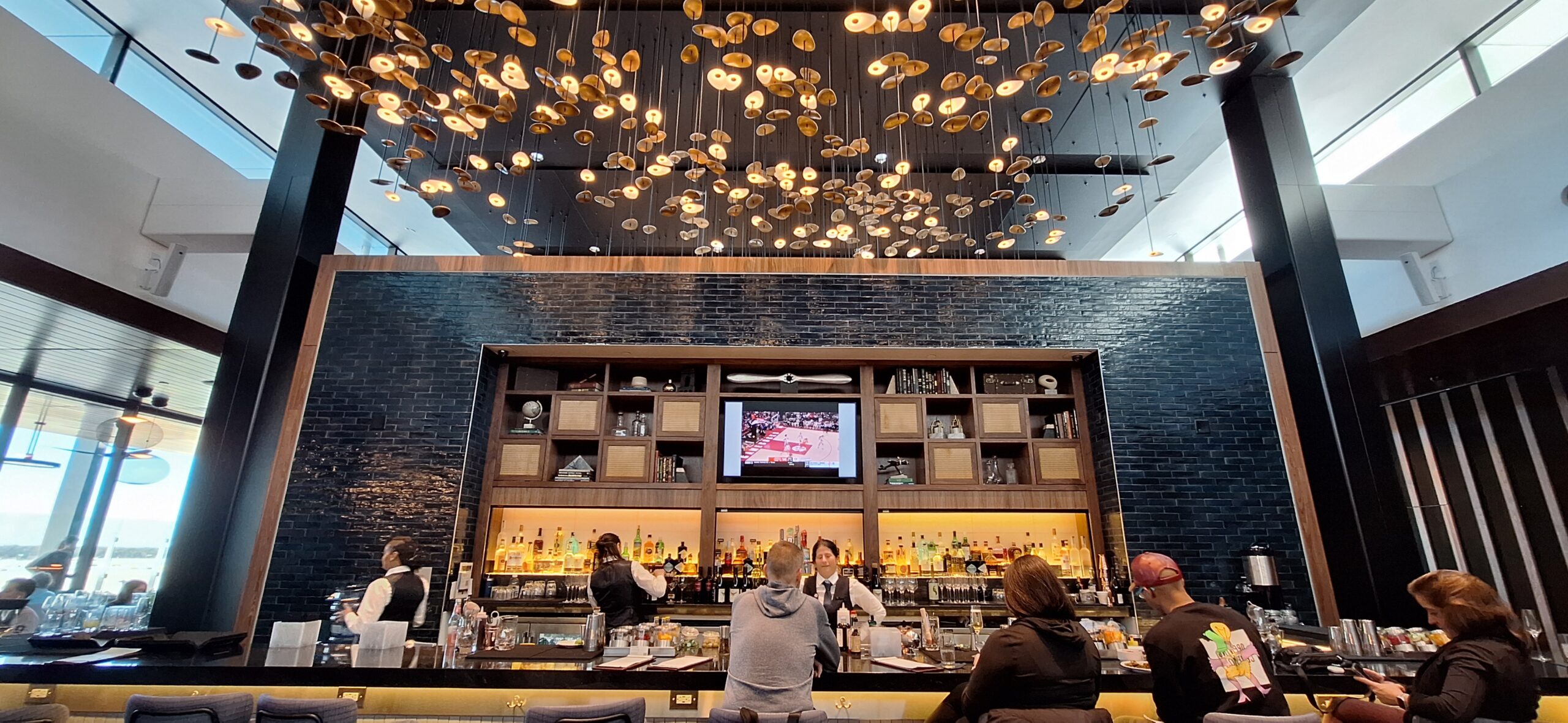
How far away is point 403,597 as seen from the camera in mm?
4254

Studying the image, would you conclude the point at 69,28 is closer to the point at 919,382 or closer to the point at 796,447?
the point at 796,447

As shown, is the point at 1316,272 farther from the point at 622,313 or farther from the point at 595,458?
the point at 595,458

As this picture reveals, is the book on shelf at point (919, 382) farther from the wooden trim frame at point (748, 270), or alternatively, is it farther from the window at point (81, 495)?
the window at point (81, 495)

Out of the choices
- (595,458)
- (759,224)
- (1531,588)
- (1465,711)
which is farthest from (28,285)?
(1531,588)

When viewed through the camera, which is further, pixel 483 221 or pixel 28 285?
pixel 483 221

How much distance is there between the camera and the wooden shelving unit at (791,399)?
20.0 feet

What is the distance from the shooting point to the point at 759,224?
20.0 feet

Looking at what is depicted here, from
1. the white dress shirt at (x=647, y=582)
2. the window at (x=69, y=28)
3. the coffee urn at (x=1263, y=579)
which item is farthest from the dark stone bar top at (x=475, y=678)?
the window at (x=69, y=28)

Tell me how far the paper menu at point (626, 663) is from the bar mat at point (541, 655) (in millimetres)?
145

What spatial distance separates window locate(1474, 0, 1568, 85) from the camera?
212 inches

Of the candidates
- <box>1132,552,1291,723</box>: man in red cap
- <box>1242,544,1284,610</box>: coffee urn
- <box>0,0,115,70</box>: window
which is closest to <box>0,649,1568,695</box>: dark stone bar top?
<box>1132,552,1291,723</box>: man in red cap

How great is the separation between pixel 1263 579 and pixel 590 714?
5297 mm

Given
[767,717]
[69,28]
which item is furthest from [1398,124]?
[69,28]

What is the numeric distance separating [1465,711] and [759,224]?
5.24 meters
